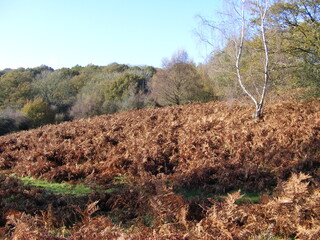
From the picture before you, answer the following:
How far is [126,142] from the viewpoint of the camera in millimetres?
9648

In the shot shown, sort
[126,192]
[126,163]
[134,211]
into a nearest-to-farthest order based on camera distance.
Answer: [134,211] < [126,192] < [126,163]

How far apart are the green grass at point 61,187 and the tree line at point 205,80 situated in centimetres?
689

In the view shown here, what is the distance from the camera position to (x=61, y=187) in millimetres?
7000

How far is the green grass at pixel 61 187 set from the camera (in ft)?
21.5

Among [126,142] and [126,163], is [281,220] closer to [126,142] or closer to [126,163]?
[126,163]

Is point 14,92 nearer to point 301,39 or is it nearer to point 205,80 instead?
point 205,80

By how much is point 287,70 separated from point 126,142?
713 cm

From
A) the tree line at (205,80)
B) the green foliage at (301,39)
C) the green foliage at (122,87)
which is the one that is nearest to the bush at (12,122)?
the tree line at (205,80)

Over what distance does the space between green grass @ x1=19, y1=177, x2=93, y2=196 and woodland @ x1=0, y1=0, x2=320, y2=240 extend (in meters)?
0.05

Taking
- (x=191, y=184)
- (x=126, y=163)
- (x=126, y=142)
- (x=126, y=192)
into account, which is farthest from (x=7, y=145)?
(x=191, y=184)

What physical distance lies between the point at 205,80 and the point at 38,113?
2031cm

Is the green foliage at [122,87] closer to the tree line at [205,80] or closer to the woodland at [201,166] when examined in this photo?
the tree line at [205,80]

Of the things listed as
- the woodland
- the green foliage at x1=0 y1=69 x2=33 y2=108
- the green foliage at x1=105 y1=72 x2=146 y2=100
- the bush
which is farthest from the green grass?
the green foliage at x1=0 y1=69 x2=33 y2=108

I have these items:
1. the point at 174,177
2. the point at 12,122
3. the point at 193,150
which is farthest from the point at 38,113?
the point at 174,177
